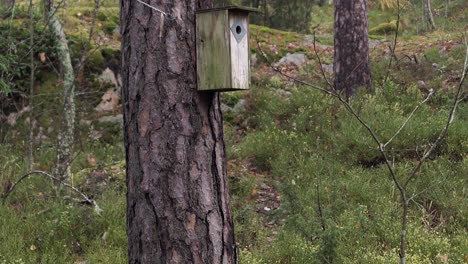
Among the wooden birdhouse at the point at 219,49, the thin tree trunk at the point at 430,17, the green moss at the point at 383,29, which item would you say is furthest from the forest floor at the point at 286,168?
the green moss at the point at 383,29

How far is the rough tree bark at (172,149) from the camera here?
257cm

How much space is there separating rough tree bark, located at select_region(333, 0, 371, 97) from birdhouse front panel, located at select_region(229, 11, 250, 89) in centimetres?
541

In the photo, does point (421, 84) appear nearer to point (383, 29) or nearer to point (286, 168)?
point (286, 168)

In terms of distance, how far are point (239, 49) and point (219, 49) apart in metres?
0.13

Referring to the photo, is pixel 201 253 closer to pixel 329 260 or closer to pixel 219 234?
pixel 219 234

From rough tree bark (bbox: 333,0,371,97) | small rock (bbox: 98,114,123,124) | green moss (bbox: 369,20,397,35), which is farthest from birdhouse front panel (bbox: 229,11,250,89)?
green moss (bbox: 369,20,397,35)

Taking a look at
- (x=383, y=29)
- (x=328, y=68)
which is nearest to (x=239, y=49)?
(x=328, y=68)

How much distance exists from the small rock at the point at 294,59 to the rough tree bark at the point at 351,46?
2188 mm

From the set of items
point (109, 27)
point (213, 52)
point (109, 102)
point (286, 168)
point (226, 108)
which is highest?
point (109, 27)

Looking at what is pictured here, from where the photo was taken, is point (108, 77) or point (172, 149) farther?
point (108, 77)

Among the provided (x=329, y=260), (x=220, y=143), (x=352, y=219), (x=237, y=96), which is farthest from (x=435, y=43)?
(x=220, y=143)

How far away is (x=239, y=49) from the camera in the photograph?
2.67m

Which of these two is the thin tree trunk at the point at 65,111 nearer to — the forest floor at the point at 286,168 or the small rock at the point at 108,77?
the forest floor at the point at 286,168

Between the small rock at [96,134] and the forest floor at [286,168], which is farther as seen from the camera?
the small rock at [96,134]
